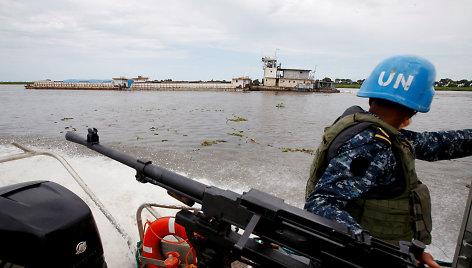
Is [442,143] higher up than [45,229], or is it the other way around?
[442,143]

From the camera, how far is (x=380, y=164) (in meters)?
1.44

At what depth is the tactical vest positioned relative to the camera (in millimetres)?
1496

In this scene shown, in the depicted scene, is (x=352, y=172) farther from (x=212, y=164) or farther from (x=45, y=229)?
(x=212, y=164)

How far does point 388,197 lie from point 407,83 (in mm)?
780

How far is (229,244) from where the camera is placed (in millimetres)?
1348

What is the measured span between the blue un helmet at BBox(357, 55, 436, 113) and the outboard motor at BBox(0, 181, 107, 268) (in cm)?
262

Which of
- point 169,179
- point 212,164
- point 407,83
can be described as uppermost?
point 407,83

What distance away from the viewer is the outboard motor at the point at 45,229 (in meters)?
1.83

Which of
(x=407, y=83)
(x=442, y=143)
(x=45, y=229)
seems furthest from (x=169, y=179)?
(x=442, y=143)

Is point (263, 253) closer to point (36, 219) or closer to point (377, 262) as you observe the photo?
point (377, 262)

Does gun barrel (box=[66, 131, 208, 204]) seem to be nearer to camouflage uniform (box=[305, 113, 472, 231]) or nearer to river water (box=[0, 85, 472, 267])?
camouflage uniform (box=[305, 113, 472, 231])

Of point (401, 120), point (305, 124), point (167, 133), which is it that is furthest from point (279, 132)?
point (401, 120)

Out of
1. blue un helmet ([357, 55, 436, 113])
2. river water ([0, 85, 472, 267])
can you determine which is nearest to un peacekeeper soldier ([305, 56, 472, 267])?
blue un helmet ([357, 55, 436, 113])

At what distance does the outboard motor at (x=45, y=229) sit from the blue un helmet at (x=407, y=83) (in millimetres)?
2625
